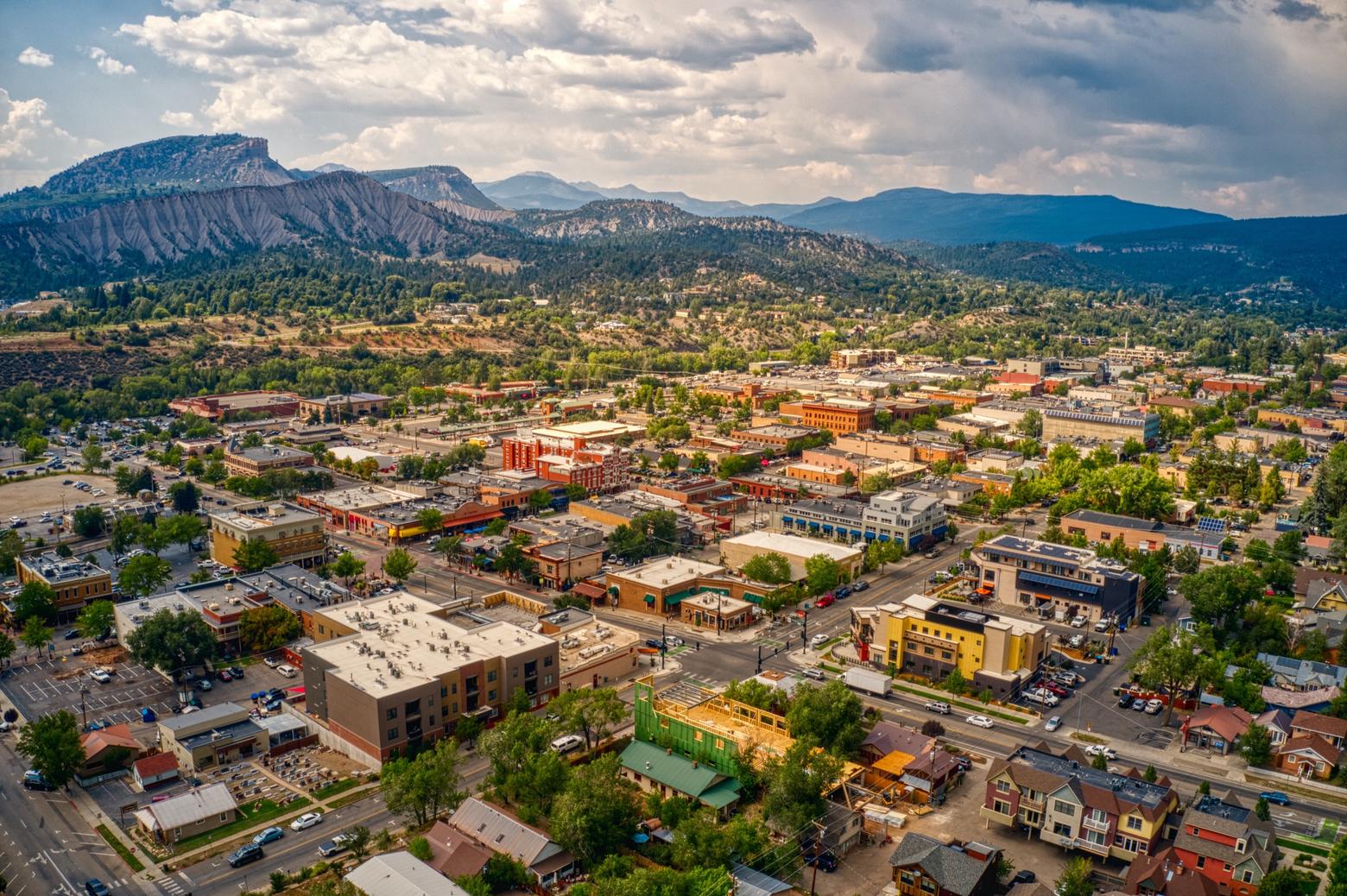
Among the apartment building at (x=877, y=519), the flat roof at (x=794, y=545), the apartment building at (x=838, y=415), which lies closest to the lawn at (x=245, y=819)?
the flat roof at (x=794, y=545)

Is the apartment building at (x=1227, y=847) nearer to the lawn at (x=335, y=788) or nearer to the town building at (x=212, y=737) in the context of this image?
the lawn at (x=335, y=788)

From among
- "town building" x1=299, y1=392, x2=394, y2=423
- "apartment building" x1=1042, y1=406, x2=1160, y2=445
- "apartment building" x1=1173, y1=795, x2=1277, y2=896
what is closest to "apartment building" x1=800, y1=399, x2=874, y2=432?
"apartment building" x1=1042, y1=406, x2=1160, y2=445

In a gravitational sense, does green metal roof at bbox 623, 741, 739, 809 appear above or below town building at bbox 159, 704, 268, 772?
above

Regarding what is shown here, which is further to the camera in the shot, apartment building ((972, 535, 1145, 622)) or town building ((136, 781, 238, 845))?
apartment building ((972, 535, 1145, 622))

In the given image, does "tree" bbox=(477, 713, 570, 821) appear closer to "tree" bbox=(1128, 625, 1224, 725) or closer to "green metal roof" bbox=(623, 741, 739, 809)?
"green metal roof" bbox=(623, 741, 739, 809)

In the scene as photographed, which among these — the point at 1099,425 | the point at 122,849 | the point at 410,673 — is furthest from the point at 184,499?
the point at 1099,425

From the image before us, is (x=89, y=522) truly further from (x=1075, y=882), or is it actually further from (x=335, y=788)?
(x=1075, y=882)

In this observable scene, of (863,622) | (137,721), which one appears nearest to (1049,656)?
(863,622)

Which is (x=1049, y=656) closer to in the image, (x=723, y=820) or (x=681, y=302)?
(x=723, y=820)
